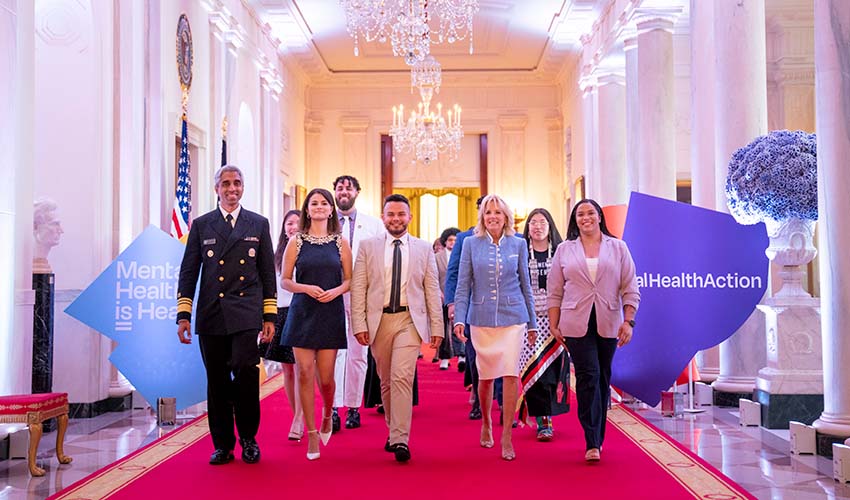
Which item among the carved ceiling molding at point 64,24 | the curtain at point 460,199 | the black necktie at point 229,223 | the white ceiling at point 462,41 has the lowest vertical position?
the black necktie at point 229,223

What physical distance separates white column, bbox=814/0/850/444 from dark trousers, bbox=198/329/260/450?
11.6 feet

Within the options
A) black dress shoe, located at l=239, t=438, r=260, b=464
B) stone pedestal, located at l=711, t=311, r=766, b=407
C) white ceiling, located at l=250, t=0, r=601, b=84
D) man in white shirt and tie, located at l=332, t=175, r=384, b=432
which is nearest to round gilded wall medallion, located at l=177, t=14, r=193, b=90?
white ceiling, located at l=250, t=0, r=601, b=84

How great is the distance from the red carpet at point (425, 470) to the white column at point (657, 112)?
5.07m

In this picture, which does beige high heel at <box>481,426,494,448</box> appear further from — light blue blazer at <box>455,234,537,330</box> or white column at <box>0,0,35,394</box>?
white column at <box>0,0,35,394</box>

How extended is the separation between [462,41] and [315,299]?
13183 mm

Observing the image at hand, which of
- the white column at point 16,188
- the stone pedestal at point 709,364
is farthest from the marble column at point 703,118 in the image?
the white column at point 16,188

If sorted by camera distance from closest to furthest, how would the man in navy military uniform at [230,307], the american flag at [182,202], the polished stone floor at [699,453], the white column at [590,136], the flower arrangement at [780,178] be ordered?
the polished stone floor at [699,453] → the man in navy military uniform at [230,307] → the flower arrangement at [780,178] → the american flag at [182,202] → the white column at [590,136]

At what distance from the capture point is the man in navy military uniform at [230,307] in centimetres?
528

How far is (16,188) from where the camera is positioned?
6129 mm

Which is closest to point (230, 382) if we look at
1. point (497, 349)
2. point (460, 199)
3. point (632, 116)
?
point (497, 349)

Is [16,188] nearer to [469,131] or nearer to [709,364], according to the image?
[709,364]

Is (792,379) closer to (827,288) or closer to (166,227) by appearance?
(827,288)

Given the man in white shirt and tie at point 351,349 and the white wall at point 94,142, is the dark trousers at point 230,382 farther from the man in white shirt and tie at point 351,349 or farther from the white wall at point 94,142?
the white wall at point 94,142

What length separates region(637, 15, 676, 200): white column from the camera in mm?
11102
